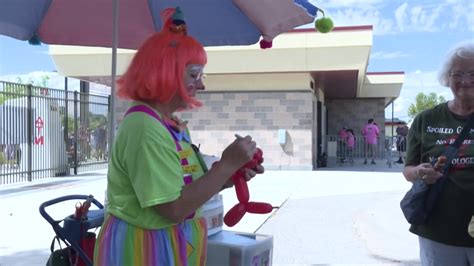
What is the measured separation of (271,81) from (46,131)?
7009 millimetres

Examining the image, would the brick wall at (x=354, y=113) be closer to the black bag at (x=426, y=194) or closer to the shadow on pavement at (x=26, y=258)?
the shadow on pavement at (x=26, y=258)

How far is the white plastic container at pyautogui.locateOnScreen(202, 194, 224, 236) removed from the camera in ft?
7.99

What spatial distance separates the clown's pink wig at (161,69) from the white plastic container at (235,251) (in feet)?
2.45

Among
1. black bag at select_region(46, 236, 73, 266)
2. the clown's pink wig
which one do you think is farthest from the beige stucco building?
the clown's pink wig

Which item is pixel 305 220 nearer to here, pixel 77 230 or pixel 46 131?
pixel 77 230

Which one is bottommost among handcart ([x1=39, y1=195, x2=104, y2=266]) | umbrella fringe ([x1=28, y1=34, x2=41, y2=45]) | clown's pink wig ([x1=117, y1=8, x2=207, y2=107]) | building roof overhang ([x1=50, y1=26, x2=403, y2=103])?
handcart ([x1=39, y1=195, x2=104, y2=266])

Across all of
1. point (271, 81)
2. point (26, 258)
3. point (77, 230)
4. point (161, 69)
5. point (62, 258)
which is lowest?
point (26, 258)

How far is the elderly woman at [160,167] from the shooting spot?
173cm

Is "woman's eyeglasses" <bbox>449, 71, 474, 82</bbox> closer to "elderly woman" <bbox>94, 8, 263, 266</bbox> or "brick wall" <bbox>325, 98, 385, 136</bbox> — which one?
"elderly woman" <bbox>94, 8, 263, 266</bbox>

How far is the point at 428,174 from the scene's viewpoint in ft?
8.31

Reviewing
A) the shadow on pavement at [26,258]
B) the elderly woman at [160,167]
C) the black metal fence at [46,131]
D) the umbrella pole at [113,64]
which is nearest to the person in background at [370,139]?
the black metal fence at [46,131]

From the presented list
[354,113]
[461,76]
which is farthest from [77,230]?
[354,113]

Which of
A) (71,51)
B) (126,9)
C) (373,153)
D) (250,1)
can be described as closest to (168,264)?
(250,1)

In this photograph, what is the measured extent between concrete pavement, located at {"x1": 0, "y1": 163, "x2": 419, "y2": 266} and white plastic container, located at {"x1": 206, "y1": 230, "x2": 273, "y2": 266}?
350 centimetres
